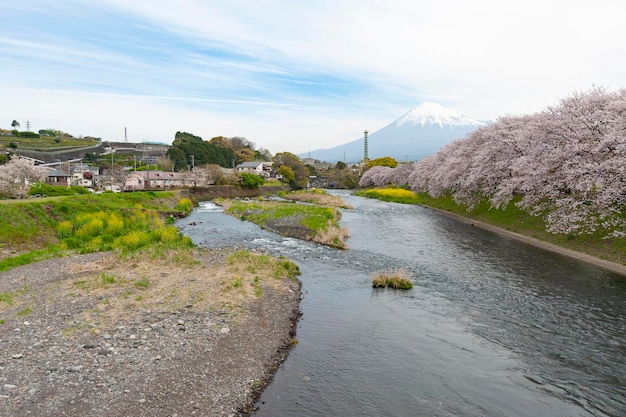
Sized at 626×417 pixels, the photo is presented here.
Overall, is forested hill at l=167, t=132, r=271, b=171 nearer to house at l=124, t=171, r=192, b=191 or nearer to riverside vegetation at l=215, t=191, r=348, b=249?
house at l=124, t=171, r=192, b=191

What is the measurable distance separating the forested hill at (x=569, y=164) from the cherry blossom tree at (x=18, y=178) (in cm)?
5090

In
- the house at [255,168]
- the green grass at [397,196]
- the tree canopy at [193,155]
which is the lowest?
the green grass at [397,196]

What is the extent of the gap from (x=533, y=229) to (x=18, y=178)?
2378 inches

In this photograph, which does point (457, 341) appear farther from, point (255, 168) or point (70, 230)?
point (255, 168)

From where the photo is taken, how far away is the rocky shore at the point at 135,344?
339 inches

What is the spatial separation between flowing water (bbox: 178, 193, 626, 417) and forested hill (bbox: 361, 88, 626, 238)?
434 centimetres

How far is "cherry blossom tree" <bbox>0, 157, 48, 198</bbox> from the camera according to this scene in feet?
135

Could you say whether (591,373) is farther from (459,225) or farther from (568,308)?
(459,225)

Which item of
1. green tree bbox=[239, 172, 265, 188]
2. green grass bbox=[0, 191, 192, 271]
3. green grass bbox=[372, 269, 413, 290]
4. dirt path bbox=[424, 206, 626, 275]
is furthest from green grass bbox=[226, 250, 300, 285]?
green tree bbox=[239, 172, 265, 188]

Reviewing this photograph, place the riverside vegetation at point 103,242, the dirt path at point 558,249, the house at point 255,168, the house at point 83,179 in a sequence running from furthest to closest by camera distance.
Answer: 1. the house at point 255,168
2. the house at point 83,179
3. the dirt path at point 558,249
4. the riverside vegetation at point 103,242

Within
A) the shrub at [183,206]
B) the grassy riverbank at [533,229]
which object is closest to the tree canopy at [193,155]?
the shrub at [183,206]

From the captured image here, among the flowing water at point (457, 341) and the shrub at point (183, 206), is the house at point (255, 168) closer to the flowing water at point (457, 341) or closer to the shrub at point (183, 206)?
the shrub at point (183, 206)

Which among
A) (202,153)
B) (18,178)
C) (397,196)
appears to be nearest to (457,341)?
(18,178)

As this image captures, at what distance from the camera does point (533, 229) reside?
33.3 metres
